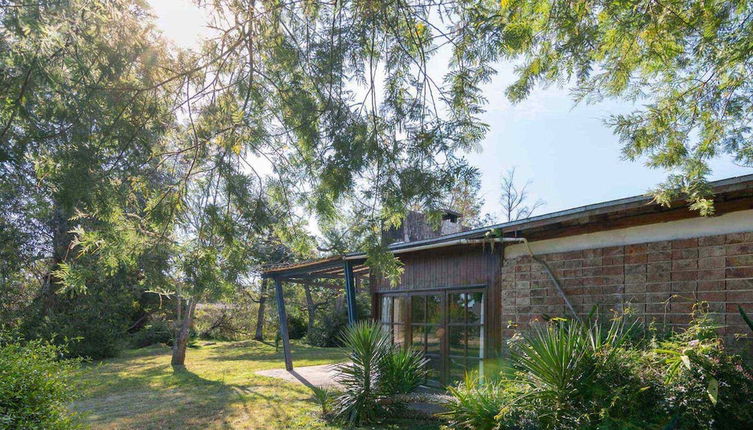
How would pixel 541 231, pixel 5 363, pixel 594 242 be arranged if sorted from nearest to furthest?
pixel 5 363 → pixel 594 242 → pixel 541 231

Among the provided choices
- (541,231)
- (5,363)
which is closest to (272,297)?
(541,231)

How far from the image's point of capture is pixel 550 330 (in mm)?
4973

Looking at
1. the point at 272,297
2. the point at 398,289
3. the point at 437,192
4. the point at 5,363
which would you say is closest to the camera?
the point at 5,363

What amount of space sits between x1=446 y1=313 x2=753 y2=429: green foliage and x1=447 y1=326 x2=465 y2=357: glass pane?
3.07 m

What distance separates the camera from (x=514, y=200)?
28.8 metres

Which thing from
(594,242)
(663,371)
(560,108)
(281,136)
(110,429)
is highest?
(560,108)

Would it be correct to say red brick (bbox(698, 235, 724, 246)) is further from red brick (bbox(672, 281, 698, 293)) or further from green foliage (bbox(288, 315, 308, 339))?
green foliage (bbox(288, 315, 308, 339))

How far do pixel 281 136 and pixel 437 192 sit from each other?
176cm

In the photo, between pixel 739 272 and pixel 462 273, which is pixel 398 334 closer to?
pixel 462 273

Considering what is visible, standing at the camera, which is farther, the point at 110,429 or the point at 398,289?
the point at 398,289

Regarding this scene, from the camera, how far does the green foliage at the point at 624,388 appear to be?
3.97 m

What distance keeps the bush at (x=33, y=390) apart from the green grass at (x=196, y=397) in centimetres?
24

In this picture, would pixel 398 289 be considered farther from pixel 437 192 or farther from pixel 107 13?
pixel 107 13

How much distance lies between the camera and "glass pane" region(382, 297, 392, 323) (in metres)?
10.1
